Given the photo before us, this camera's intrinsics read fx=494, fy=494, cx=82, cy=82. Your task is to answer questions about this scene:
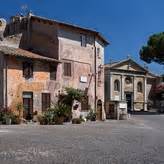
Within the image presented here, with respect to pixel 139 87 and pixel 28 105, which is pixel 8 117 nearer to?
pixel 28 105

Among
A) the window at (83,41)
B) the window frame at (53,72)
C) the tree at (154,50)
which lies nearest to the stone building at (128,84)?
the tree at (154,50)

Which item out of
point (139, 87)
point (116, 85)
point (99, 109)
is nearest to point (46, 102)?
point (99, 109)

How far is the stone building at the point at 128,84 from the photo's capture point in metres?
70.9

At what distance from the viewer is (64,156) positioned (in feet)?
51.5

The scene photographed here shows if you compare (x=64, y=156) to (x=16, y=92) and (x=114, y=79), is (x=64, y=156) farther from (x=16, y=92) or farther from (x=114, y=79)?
(x=114, y=79)

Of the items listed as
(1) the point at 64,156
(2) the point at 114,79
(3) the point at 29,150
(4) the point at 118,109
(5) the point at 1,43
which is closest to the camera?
(1) the point at 64,156

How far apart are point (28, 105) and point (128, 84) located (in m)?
37.3

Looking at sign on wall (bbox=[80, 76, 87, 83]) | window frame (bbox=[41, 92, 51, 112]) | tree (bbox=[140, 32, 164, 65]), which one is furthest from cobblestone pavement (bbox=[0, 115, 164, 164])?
tree (bbox=[140, 32, 164, 65])

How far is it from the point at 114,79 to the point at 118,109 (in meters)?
24.7

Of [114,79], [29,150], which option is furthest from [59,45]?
[114,79]

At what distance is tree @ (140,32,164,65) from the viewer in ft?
202

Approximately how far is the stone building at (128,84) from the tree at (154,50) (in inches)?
290

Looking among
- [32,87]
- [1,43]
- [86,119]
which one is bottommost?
[86,119]

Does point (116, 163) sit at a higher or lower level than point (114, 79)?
lower
